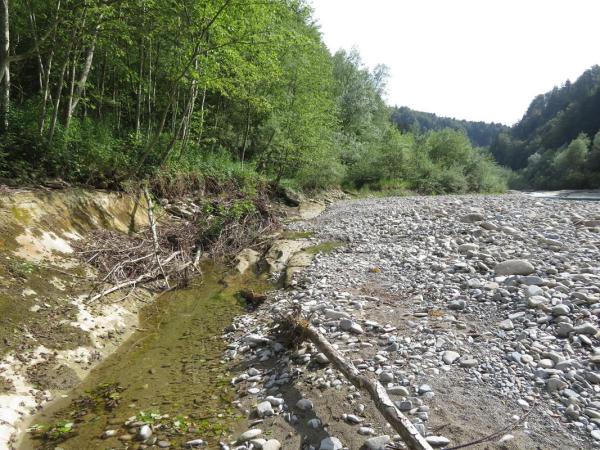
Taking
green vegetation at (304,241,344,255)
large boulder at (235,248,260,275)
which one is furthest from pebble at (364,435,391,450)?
green vegetation at (304,241,344,255)

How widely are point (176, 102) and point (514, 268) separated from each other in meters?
13.5

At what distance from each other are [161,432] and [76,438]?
2.82 ft

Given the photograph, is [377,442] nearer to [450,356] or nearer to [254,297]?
[450,356]

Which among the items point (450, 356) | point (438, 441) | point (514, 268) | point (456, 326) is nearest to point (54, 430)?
point (438, 441)

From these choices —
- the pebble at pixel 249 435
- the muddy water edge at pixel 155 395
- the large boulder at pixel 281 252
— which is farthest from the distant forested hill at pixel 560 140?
the pebble at pixel 249 435

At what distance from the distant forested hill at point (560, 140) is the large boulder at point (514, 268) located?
239ft

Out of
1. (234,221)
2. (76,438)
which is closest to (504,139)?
(234,221)

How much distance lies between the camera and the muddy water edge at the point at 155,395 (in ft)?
11.9

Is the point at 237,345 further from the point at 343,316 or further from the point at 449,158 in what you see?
the point at 449,158

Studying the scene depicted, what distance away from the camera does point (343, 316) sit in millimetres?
5797

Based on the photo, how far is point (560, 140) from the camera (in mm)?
95875

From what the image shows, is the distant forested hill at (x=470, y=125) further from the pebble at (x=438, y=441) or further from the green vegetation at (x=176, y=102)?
the pebble at (x=438, y=441)

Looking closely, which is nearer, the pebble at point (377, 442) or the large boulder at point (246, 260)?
the pebble at point (377, 442)

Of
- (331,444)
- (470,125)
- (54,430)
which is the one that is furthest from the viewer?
(470,125)
